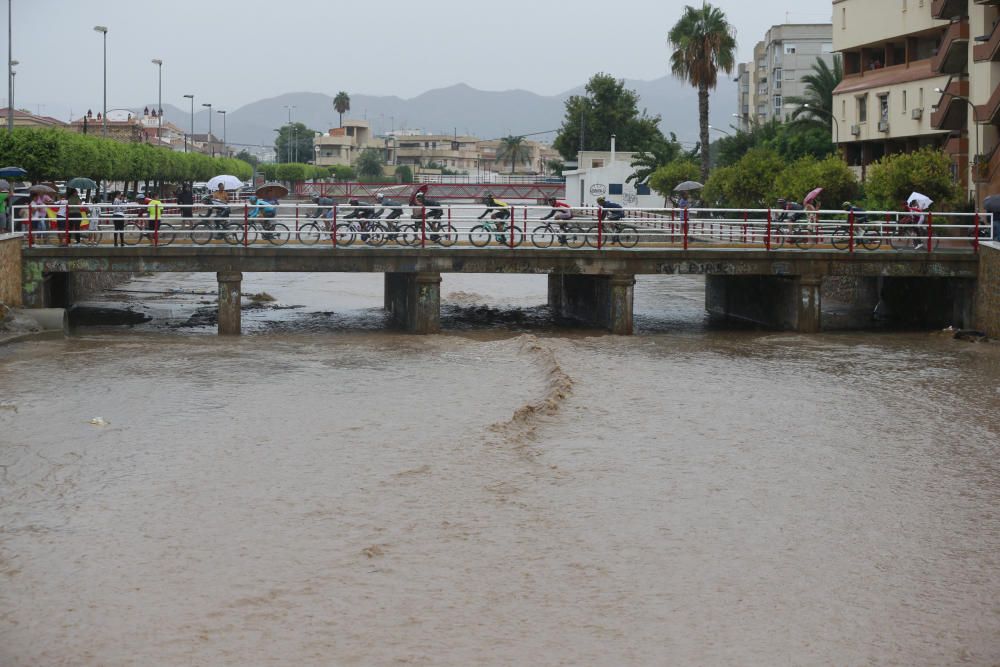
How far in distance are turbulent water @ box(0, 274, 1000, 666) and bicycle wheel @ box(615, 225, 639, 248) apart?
4.08 meters

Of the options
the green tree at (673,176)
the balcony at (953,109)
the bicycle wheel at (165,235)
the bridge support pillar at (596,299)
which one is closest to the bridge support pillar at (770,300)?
the bridge support pillar at (596,299)

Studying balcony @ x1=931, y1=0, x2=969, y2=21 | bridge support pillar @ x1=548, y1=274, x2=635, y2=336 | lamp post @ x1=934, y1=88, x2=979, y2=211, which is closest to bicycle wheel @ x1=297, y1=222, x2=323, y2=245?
bridge support pillar @ x1=548, y1=274, x2=635, y2=336

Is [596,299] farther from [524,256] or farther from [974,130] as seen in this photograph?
[974,130]

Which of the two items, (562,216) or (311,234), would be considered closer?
(311,234)

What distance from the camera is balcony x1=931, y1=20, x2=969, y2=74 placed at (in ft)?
156

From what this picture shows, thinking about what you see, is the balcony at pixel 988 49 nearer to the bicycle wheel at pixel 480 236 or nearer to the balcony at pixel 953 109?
the balcony at pixel 953 109

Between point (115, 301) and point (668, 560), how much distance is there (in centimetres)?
2879

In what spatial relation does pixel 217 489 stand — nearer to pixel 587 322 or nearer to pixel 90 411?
pixel 90 411

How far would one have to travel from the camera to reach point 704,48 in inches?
2430

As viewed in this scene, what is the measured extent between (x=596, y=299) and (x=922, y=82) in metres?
24.4

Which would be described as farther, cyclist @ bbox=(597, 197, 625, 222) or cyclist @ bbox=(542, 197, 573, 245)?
cyclist @ bbox=(597, 197, 625, 222)

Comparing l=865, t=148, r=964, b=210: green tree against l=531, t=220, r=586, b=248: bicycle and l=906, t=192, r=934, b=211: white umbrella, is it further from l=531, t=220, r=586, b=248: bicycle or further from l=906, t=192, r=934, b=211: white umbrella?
l=531, t=220, r=586, b=248: bicycle

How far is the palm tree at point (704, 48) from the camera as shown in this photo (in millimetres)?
61688

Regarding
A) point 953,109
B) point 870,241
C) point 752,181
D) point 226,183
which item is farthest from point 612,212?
point 752,181
